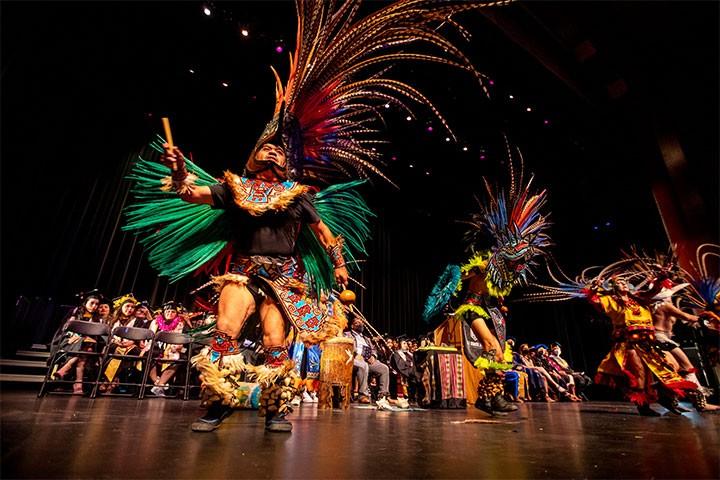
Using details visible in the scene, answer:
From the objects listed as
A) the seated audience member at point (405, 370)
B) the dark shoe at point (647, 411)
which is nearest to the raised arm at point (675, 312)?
the dark shoe at point (647, 411)

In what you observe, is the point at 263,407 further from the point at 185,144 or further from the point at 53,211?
the point at 185,144

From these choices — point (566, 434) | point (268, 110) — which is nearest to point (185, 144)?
point (268, 110)

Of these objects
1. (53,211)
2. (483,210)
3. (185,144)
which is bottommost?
(483,210)

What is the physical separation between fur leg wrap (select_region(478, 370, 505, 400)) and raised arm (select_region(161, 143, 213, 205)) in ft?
10.1

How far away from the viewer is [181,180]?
1.81 metres

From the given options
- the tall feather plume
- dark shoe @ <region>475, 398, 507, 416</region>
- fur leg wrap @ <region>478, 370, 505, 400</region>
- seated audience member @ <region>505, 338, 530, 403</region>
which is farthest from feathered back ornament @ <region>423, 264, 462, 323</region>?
seated audience member @ <region>505, 338, 530, 403</region>

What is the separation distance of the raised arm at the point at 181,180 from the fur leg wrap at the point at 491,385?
3.08 metres

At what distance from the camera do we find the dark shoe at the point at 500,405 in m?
3.29

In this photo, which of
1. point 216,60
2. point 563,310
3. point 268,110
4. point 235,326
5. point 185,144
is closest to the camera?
point 235,326

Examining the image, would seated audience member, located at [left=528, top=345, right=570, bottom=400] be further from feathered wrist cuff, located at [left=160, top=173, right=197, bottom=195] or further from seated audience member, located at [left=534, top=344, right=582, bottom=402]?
feathered wrist cuff, located at [left=160, top=173, right=197, bottom=195]

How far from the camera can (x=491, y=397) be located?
3.40 metres

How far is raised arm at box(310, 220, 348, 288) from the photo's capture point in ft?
7.18

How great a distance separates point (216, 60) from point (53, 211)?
438 cm

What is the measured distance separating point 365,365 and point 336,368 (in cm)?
152
